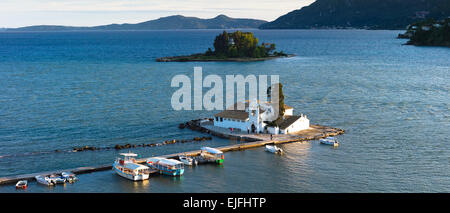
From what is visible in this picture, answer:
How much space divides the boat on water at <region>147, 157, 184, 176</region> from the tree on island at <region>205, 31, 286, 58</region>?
4914 inches

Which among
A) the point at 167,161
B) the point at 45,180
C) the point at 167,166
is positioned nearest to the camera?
the point at 45,180

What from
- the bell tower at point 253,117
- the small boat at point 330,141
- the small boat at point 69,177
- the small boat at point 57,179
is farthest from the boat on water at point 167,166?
the small boat at point 330,141

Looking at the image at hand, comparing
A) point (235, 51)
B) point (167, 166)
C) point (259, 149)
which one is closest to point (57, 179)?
point (167, 166)

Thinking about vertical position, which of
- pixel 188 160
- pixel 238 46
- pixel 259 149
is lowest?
pixel 259 149

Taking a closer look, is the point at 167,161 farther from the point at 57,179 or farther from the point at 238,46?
the point at 238,46

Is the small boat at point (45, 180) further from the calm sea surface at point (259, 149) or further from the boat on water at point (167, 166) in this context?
the boat on water at point (167, 166)

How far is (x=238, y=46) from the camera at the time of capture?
171m

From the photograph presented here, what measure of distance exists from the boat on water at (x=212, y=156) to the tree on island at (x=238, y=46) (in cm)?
12114

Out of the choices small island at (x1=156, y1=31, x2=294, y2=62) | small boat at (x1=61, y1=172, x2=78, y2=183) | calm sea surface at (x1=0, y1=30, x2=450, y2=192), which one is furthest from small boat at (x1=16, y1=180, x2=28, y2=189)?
small island at (x1=156, y1=31, x2=294, y2=62)

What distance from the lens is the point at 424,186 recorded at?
41.2 m

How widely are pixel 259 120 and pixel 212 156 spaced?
1166 cm

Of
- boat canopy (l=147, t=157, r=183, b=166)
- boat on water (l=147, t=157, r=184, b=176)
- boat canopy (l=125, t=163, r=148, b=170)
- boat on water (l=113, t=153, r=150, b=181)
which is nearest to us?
boat on water (l=113, t=153, r=150, b=181)

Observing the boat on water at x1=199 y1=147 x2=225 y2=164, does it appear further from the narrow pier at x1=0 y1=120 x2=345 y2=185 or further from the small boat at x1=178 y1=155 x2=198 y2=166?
the narrow pier at x1=0 y1=120 x2=345 y2=185

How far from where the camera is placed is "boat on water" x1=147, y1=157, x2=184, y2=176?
144 ft
